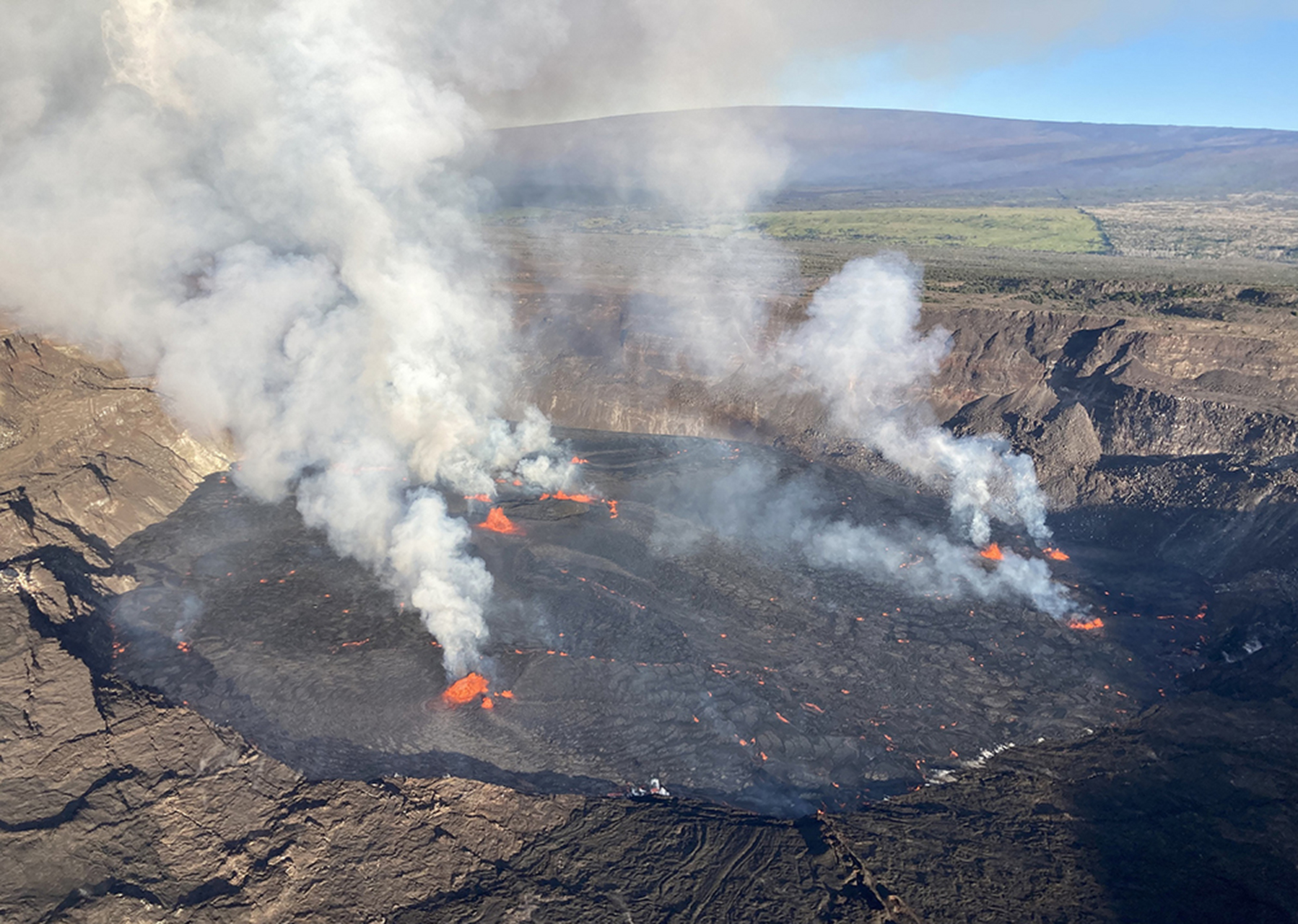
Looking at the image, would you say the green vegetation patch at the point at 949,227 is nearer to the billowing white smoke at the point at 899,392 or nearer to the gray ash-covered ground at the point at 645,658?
the billowing white smoke at the point at 899,392

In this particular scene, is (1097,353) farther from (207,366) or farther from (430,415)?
(207,366)

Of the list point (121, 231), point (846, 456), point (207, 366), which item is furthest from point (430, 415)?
point (846, 456)

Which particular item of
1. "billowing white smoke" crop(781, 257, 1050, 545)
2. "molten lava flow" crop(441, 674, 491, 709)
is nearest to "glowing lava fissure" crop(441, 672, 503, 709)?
"molten lava flow" crop(441, 674, 491, 709)

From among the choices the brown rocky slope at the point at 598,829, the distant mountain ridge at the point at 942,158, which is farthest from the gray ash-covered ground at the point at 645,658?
the distant mountain ridge at the point at 942,158

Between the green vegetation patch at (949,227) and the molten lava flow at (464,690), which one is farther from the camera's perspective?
the green vegetation patch at (949,227)

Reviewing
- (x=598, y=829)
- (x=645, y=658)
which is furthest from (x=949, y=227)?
(x=598, y=829)

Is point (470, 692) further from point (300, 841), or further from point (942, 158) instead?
point (942, 158)

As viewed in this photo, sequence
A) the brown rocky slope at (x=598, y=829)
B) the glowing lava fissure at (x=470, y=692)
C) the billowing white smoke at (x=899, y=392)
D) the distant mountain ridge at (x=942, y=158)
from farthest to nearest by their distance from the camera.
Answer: the distant mountain ridge at (x=942, y=158) < the billowing white smoke at (x=899, y=392) < the glowing lava fissure at (x=470, y=692) < the brown rocky slope at (x=598, y=829)
